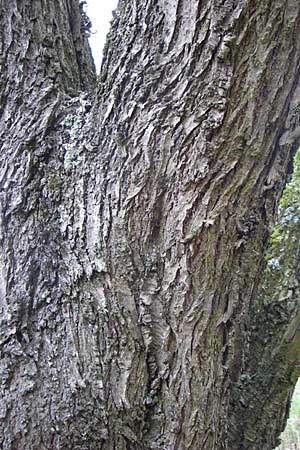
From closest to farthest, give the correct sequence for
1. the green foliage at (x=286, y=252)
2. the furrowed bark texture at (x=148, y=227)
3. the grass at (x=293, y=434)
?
the furrowed bark texture at (x=148, y=227), the green foliage at (x=286, y=252), the grass at (x=293, y=434)

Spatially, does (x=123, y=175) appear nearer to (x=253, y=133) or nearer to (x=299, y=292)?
(x=253, y=133)

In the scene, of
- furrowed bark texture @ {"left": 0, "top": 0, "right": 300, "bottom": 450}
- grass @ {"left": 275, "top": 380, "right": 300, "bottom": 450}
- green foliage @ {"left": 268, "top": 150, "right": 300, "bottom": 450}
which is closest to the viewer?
furrowed bark texture @ {"left": 0, "top": 0, "right": 300, "bottom": 450}

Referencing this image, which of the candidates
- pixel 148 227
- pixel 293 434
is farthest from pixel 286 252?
pixel 293 434

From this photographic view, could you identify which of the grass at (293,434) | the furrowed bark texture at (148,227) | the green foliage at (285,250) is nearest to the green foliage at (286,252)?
the green foliage at (285,250)

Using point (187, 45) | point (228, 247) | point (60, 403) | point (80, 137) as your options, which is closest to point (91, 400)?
point (60, 403)

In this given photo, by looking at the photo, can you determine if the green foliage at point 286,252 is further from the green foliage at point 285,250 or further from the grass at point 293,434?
the grass at point 293,434

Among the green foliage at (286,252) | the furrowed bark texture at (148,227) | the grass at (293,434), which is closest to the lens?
the furrowed bark texture at (148,227)

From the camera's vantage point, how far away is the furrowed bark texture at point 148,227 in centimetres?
79

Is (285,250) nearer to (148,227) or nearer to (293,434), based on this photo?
(148,227)

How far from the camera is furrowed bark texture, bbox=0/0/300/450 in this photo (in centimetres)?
79

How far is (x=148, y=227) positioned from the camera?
0.83m

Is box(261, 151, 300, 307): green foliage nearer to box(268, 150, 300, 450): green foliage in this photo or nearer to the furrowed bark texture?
box(268, 150, 300, 450): green foliage

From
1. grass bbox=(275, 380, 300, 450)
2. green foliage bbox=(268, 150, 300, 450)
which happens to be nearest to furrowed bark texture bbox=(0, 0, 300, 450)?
green foliage bbox=(268, 150, 300, 450)

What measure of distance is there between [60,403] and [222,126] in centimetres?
50
